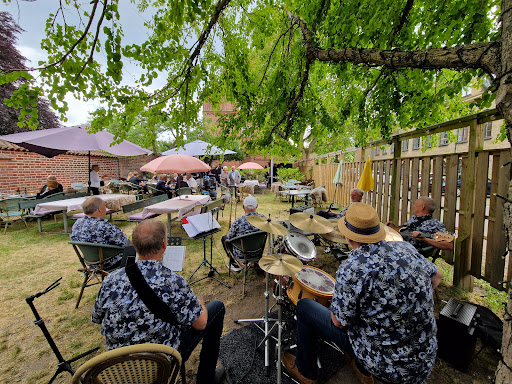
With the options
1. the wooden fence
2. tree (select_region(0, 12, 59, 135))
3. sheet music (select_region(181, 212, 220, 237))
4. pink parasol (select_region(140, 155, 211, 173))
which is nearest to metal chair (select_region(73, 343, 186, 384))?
sheet music (select_region(181, 212, 220, 237))

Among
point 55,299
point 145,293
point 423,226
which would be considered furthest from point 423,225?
point 55,299

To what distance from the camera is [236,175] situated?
12828mm

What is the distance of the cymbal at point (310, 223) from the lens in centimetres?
296

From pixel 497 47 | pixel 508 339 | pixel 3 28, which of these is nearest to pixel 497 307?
pixel 508 339

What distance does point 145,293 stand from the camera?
1.43m

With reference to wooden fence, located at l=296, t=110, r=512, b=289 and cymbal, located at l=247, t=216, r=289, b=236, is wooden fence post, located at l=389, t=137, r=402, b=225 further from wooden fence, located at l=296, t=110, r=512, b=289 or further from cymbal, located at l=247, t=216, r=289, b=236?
cymbal, located at l=247, t=216, r=289, b=236

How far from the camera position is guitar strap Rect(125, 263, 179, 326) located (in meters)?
1.43

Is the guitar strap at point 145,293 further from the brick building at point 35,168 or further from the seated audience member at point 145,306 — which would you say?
the brick building at point 35,168

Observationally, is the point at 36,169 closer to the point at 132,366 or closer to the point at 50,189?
the point at 50,189

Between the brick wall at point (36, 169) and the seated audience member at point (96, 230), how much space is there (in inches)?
352

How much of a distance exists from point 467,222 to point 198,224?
4.46 m

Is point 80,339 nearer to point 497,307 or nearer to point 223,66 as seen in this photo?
point 223,66

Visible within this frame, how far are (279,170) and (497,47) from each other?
1571 cm

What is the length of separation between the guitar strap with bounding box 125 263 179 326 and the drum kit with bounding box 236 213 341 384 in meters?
0.90
